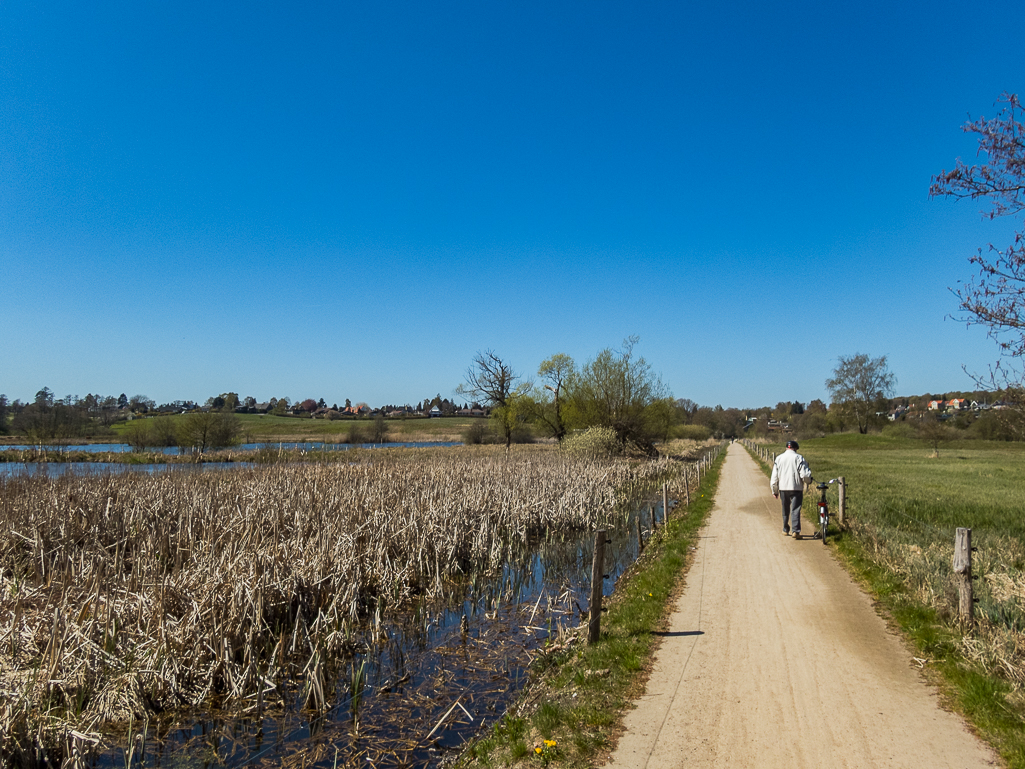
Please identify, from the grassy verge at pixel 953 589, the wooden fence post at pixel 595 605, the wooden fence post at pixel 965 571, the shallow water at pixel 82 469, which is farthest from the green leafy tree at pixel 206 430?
the wooden fence post at pixel 965 571

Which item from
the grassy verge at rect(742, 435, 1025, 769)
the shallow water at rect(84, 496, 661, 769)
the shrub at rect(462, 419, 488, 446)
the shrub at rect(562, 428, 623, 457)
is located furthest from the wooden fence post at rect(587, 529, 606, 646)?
the shrub at rect(462, 419, 488, 446)

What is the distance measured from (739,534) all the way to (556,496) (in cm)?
579

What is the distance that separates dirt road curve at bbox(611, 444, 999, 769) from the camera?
4.14m

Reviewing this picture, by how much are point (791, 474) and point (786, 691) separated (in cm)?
787

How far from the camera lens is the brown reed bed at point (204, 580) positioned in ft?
16.8

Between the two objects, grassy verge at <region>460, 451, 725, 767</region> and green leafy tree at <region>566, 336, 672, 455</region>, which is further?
green leafy tree at <region>566, 336, 672, 455</region>

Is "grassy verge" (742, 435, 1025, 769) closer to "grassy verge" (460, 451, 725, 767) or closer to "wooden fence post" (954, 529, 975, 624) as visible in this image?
"wooden fence post" (954, 529, 975, 624)

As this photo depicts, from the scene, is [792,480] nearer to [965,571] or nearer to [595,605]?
[965,571]

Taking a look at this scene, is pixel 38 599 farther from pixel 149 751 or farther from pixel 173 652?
pixel 149 751

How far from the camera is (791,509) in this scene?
12602mm

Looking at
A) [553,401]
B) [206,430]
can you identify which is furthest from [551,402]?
[206,430]

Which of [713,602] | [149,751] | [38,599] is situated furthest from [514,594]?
[38,599]

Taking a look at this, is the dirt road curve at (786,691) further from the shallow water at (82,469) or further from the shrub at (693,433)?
the shrub at (693,433)

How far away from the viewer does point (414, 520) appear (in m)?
11.4
